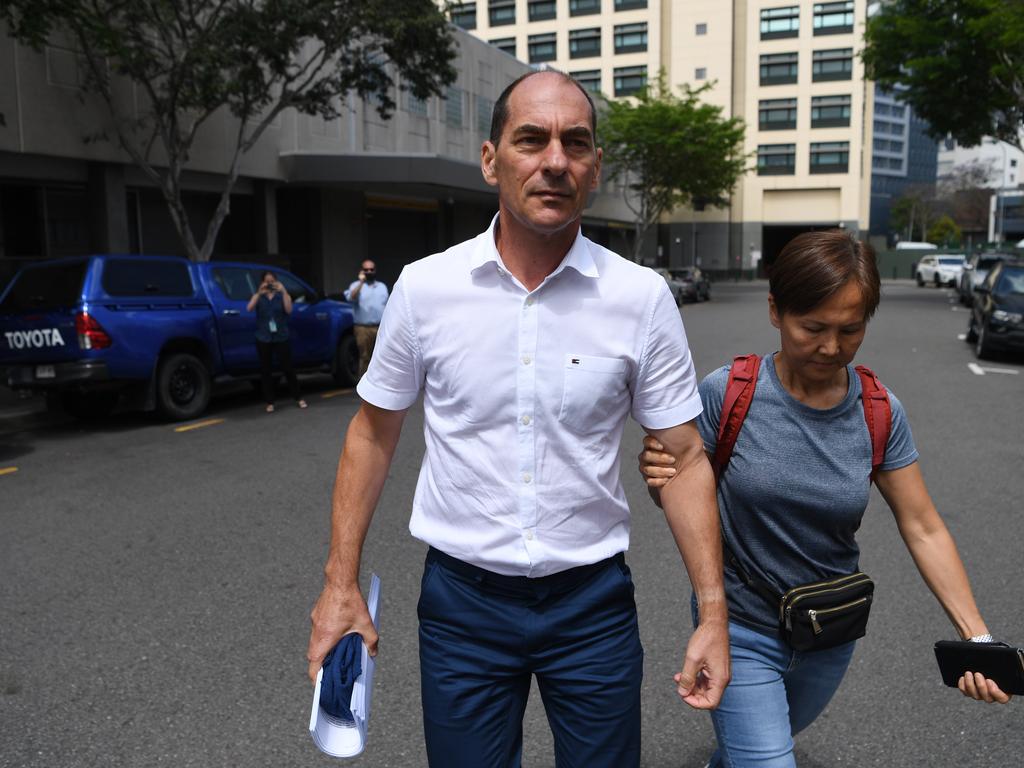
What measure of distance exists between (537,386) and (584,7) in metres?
67.5

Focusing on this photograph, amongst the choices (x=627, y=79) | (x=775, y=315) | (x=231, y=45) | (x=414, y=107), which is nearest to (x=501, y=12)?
(x=627, y=79)

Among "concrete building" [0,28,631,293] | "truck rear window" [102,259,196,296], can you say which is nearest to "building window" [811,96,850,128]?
"concrete building" [0,28,631,293]

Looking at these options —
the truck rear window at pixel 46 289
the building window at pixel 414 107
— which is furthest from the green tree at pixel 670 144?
the truck rear window at pixel 46 289

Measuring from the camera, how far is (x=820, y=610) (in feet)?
7.30

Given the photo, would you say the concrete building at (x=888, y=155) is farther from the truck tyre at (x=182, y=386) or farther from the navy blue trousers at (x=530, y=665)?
the navy blue trousers at (x=530, y=665)

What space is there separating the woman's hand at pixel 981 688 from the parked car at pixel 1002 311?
15.1 metres

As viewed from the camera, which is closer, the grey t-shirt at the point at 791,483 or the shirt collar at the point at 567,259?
the shirt collar at the point at 567,259

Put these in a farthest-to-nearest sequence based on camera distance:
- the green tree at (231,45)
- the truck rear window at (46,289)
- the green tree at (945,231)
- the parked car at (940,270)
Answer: the green tree at (945,231)
the parked car at (940,270)
the green tree at (231,45)
the truck rear window at (46,289)

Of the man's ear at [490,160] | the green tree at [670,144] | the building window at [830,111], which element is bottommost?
the man's ear at [490,160]

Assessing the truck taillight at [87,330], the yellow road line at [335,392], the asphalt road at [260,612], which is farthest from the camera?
the yellow road line at [335,392]

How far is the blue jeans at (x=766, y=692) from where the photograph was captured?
219 centimetres

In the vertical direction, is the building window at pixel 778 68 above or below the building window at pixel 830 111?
above

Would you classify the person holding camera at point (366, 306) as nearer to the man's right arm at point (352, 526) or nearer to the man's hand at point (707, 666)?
the man's right arm at point (352, 526)

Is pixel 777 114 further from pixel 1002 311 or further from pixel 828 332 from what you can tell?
pixel 828 332
